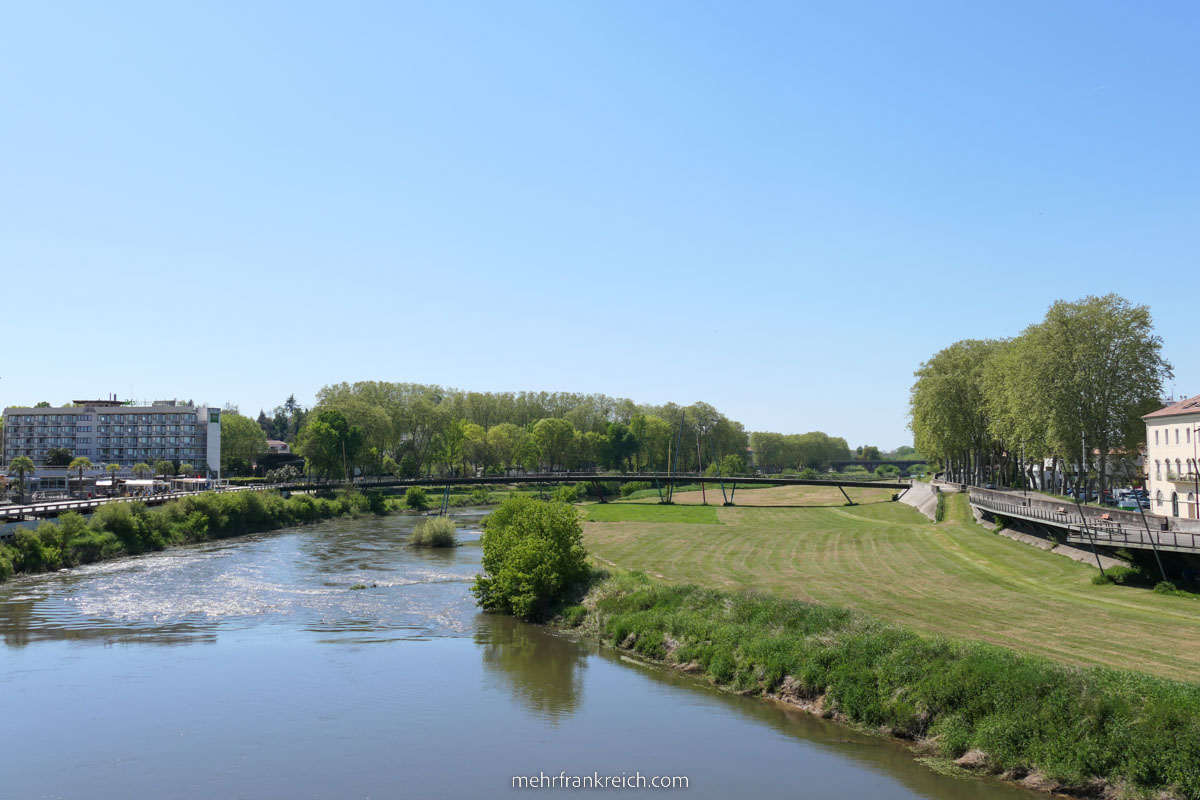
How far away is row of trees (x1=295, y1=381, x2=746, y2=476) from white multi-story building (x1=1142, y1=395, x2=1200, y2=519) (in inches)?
3515

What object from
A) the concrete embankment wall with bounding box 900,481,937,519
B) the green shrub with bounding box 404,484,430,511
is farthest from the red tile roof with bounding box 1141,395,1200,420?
the green shrub with bounding box 404,484,430,511

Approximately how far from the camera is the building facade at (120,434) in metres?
152

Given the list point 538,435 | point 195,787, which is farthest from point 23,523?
point 538,435

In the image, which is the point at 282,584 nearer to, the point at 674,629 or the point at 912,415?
the point at 674,629

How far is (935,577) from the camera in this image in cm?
4366

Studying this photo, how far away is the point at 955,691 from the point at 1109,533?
794 inches

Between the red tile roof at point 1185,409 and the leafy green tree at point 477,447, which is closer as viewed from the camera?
the red tile roof at point 1185,409

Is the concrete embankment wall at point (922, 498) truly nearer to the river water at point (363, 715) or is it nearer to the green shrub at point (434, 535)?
the green shrub at point (434, 535)

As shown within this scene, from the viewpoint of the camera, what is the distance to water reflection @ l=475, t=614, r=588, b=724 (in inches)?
1126

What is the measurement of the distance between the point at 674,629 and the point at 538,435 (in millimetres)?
118925

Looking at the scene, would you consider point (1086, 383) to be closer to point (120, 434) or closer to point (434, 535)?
point (434, 535)

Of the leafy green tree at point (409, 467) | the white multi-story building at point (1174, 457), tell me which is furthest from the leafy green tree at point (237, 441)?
the white multi-story building at point (1174, 457)

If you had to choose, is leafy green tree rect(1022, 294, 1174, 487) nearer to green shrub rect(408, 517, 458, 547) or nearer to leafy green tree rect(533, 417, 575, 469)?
green shrub rect(408, 517, 458, 547)

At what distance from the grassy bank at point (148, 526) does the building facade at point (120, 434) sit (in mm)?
64603
